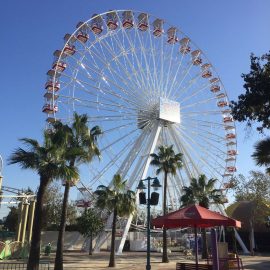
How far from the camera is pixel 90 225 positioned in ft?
134

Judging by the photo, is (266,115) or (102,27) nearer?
(266,115)

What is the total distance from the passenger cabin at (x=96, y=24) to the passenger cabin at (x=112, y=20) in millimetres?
764

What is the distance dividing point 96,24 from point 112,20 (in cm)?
169

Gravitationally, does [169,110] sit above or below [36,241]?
above

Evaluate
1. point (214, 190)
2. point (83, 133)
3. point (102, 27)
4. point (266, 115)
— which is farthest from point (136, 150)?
point (266, 115)

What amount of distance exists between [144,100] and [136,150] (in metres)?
5.37

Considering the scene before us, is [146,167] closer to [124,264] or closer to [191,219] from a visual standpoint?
[124,264]

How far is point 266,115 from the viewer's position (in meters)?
17.7

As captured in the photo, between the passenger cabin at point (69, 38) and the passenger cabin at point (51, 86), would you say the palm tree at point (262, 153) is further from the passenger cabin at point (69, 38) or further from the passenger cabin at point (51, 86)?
the passenger cabin at point (69, 38)

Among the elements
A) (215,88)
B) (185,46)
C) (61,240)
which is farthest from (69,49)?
(61,240)

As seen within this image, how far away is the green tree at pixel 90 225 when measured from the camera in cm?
4075

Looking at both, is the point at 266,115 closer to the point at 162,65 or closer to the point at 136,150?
the point at 136,150

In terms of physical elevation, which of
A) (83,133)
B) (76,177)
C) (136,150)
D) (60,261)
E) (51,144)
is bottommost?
(60,261)

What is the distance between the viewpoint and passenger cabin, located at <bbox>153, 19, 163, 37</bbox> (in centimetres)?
4225
